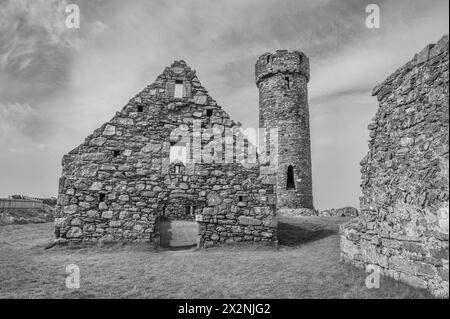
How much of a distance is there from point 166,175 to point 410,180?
6.97 m

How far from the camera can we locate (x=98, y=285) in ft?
18.8

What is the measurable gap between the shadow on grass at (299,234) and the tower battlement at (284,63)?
35.6 feet

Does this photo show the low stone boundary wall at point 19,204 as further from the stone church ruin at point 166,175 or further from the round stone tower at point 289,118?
the round stone tower at point 289,118

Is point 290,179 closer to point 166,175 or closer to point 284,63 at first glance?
point 284,63

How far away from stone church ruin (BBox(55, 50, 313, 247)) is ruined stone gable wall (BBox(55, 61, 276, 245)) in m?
0.03

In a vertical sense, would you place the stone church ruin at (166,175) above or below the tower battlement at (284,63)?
below

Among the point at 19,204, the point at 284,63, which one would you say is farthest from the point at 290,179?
the point at 19,204

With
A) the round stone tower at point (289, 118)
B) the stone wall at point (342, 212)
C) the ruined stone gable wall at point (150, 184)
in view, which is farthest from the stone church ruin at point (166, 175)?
the stone wall at point (342, 212)

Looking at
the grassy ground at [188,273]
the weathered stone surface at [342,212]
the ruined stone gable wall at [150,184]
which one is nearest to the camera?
the grassy ground at [188,273]

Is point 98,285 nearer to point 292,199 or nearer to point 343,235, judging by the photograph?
point 343,235

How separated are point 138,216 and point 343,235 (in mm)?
5948

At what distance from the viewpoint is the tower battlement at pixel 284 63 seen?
66.2 feet

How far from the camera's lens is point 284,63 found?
797 inches
